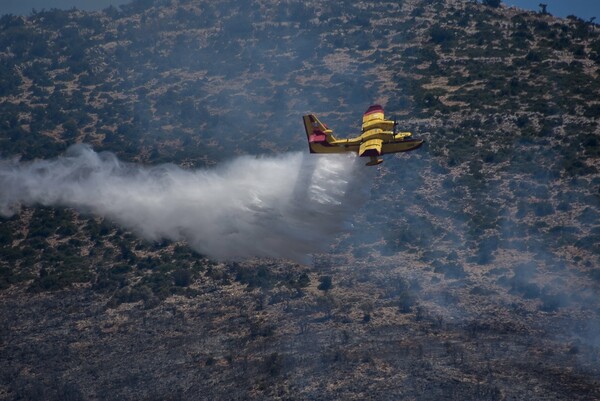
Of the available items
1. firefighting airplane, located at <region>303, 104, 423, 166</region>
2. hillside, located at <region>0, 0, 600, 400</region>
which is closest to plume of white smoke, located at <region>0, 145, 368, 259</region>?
hillside, located at <region>0, 0, 600, 400</region>

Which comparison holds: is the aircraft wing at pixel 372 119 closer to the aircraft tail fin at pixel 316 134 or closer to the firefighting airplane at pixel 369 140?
the firefighting airplane at pixel 369 140

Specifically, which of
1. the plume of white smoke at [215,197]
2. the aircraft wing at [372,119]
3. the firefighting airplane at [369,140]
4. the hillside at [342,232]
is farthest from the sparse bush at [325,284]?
the aircraft wing at [372,119]

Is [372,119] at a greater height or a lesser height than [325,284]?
greater

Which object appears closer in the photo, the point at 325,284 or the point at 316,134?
the point at 325,284

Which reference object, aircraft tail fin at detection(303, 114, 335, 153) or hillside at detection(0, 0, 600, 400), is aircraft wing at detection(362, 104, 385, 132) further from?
hillside at detection(0, 0, 600, 400)

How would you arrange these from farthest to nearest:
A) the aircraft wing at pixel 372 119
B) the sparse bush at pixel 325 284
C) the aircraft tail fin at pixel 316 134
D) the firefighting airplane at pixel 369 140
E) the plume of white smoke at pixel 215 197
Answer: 1. the aircraft wing at pixel 372 119
2. the plume of white smoke at pixel 215 197
3. the aircraft tail fin at pixel 316 134
4. the firefighting airplane at pixel 369 140
5. the sparse bush at pixel 325 284

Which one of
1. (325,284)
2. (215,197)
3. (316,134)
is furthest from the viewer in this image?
(215,197)

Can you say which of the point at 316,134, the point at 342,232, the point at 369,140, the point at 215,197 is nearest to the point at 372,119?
the point at 316,134

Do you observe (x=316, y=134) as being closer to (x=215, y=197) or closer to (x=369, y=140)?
(x=369, y=140)
